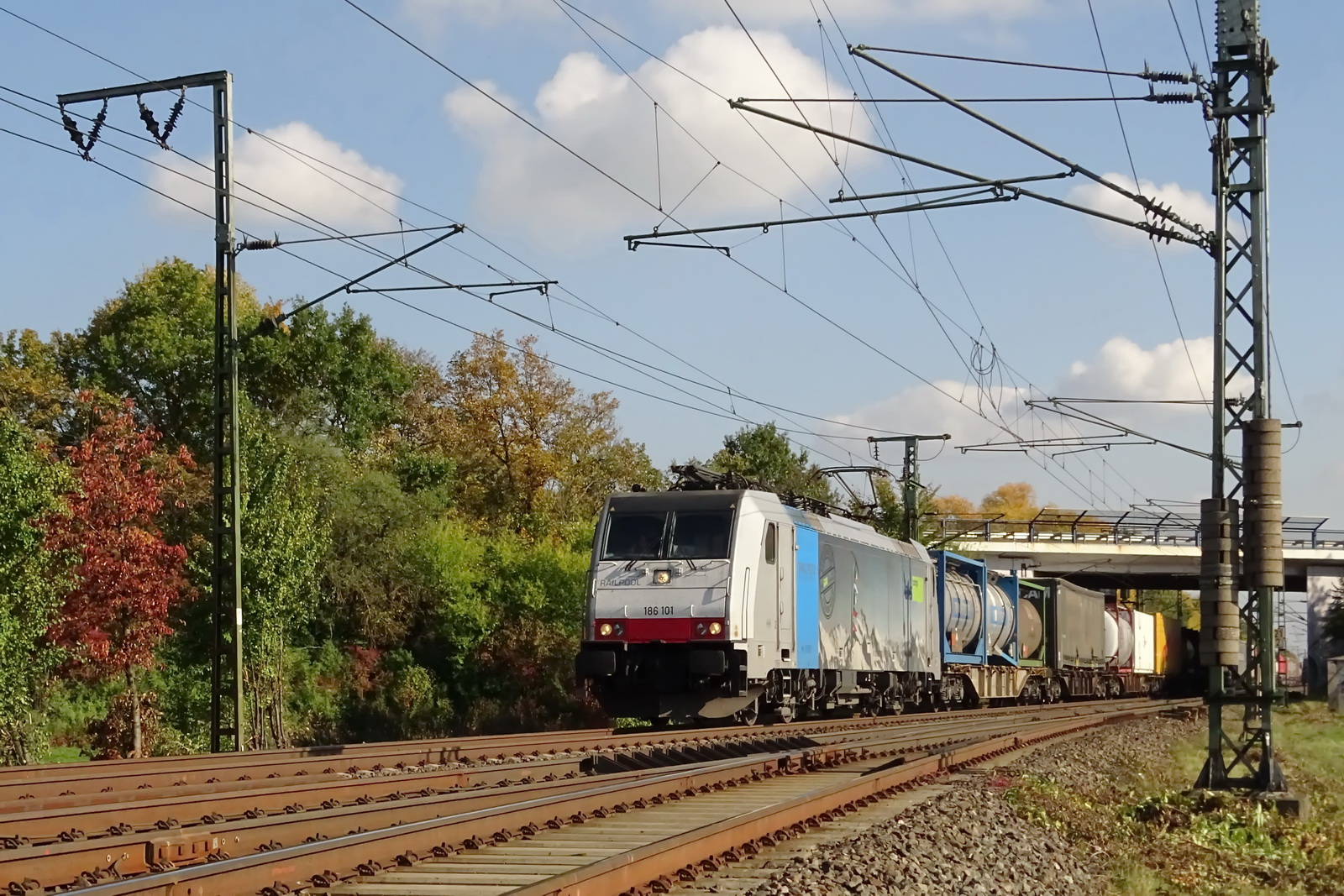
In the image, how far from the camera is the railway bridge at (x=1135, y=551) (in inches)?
2425

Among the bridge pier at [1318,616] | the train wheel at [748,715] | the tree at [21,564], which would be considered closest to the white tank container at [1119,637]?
the bridge pier at [1318,616]

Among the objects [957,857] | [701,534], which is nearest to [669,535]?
[701,534]

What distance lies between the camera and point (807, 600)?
2266 cm

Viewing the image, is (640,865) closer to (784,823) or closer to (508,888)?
(508,888)

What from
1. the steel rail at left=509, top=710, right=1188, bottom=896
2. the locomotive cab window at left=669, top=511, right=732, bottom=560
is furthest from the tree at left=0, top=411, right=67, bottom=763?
the steel rail at left=509, top=710, right=1188, bottom=896

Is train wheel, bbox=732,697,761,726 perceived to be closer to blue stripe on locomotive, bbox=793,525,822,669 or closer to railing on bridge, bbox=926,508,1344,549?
blue stripe on locomotive, bbox=793,525,822,669

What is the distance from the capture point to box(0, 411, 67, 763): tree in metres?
20.8

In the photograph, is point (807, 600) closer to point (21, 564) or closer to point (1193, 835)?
point (1193, 835)

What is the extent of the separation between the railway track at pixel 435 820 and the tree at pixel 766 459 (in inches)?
1851

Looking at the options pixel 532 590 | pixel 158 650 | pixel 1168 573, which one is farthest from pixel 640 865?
pixel 1168 573

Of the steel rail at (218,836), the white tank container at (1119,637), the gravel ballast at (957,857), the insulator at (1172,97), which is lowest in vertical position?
the white tank container at (1119,637)

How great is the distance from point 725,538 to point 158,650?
632 inches

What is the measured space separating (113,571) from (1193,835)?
19367 millimetres

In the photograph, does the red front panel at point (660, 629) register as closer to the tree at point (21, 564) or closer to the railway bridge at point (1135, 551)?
the tree at point (21, 564)
